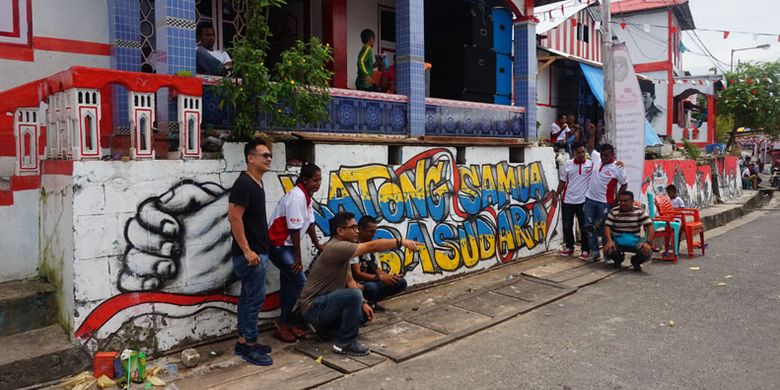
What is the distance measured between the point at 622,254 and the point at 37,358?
763 cm

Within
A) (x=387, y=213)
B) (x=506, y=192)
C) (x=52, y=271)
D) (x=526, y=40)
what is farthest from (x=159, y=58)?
(x=526, y=40)

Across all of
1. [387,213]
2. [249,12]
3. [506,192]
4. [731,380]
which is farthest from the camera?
[506,192]

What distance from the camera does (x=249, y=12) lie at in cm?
509

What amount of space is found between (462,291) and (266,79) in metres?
3.81

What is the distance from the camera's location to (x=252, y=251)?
177 inches

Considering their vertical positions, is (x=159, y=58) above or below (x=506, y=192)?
above

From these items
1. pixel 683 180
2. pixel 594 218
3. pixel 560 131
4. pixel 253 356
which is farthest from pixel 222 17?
pixel 683 180

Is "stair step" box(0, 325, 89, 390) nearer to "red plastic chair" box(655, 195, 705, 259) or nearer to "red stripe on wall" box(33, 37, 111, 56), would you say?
"red stripe on wall" box(33, 37, 111, 56)

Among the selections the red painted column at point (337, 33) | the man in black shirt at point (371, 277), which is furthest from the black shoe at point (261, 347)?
the red painted column at point (337, 33)

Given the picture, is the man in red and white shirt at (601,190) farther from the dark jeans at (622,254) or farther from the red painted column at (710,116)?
the red painted column at (710,116)

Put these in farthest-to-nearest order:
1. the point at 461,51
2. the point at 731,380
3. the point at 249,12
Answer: the point at 461,51 < the point at 249,12 < the point at 731,380

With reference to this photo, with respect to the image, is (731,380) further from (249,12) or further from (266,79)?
(249,12)

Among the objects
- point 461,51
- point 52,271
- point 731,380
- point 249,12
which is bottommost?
point 731,380

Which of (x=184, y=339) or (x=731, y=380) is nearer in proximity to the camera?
(x=731, y=380)
